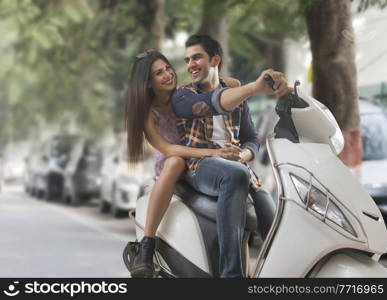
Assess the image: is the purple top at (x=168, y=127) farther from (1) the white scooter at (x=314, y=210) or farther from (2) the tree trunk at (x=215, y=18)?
(2) the tree trunk at (x=215, y=18)

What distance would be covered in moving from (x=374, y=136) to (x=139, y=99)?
4906mm

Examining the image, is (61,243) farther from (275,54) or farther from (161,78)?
(275,54)

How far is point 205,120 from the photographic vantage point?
12.1 feet

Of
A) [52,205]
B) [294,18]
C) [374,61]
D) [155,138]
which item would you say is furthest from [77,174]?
[155,138]

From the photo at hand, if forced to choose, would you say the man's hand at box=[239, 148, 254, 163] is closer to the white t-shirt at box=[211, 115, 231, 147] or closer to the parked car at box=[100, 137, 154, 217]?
the white t-shirt at box=[211, 115, 231, 147]

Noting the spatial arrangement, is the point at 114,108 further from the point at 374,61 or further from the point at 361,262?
the point at 361,262

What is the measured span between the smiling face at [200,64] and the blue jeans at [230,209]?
0.39 m

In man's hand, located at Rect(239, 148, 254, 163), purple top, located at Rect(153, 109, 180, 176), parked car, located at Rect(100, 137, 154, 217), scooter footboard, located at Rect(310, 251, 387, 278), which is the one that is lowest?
scooter footboard, located at Rect(310, 251, 387, 278)

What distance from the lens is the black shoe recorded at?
3762mm

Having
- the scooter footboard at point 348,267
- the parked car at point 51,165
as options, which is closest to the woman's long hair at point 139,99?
the scooter footboard at point 348,267

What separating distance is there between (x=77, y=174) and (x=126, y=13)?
438 centimetres

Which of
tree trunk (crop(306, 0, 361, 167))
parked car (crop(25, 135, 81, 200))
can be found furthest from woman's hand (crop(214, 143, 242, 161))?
parked car (crop(25, 135, 81, 200))

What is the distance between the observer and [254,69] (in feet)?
58.1

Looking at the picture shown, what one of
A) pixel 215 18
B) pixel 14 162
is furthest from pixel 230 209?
pixel 14 162
